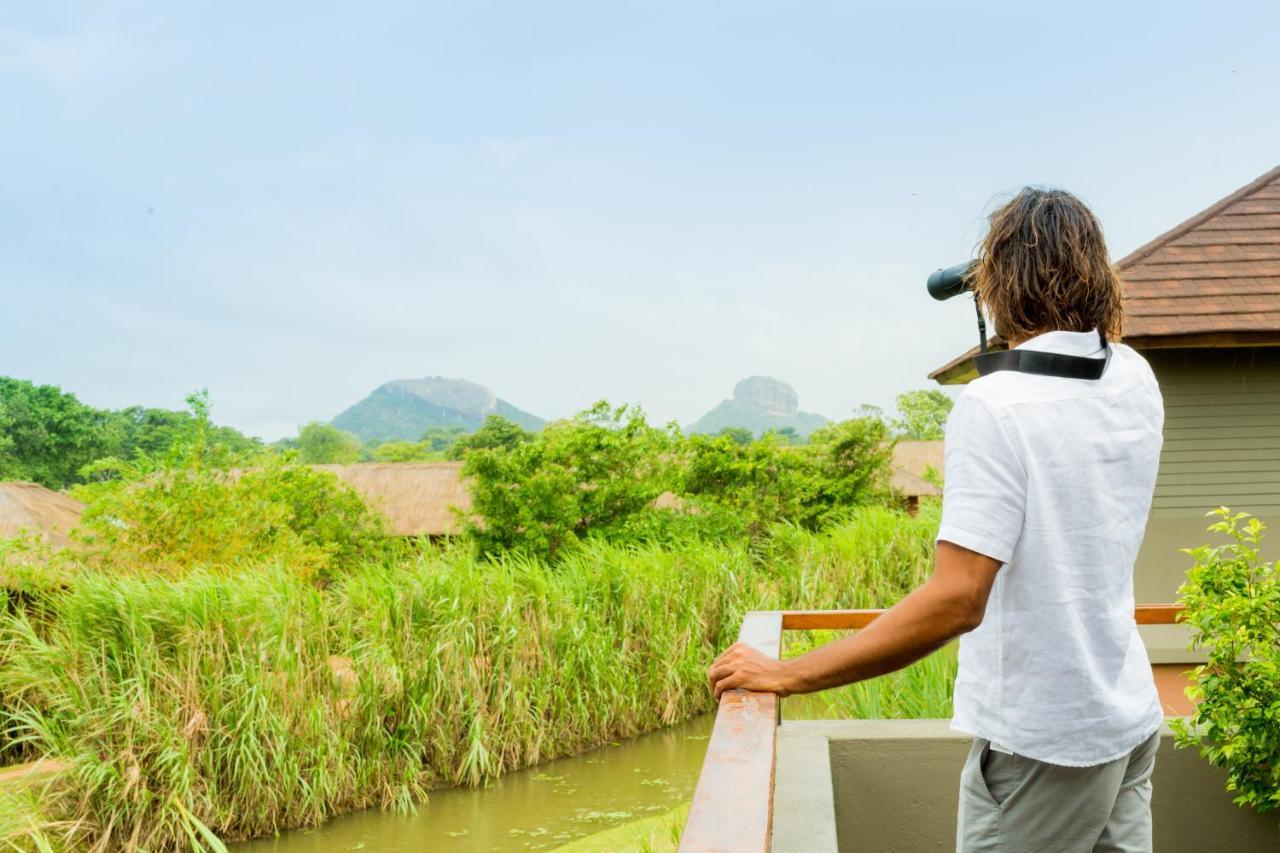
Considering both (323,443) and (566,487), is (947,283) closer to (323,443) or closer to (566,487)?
(566,487)

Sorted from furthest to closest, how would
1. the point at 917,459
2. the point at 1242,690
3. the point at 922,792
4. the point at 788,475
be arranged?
the point at 917,459 < the point at 788,475 < the point at 922,792 < the point at 1242,690

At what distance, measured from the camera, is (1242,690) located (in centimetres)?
244

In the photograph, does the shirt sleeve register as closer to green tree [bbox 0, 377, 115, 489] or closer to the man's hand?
the man's hand

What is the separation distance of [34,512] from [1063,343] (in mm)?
16076

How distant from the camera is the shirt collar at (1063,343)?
132 cm

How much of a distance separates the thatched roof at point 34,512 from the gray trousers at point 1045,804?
14177 mm

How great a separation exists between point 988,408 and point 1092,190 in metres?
0.64

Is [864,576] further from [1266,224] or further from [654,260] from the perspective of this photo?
[654,260]

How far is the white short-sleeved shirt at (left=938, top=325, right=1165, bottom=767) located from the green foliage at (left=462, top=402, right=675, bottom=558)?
36.5ft

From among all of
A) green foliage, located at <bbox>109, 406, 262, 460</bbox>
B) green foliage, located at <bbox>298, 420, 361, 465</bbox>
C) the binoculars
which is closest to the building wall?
the binoculars

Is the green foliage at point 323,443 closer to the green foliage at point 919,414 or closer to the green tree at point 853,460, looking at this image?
the green foliage at point 919,414

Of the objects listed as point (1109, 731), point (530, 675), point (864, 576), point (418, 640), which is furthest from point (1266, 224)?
point (1109, 731)

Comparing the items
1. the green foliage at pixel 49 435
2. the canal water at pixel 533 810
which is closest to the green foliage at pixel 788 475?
the canal water at pixel 533 810

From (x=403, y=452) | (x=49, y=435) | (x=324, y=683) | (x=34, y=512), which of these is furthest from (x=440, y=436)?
(x=324, y=683)
